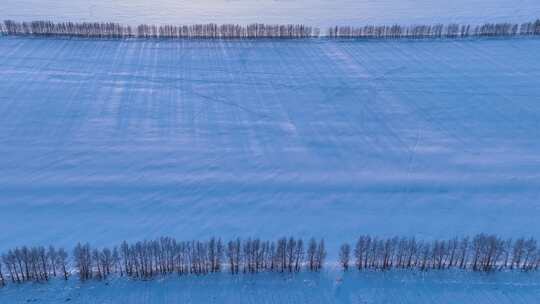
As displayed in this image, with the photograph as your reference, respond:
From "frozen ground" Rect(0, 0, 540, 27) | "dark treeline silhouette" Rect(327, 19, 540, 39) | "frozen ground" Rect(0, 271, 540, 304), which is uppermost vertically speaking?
"frozen ground" Rect(0, 0, 540, 27)

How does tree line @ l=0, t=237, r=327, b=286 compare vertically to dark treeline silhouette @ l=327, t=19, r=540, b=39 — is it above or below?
below

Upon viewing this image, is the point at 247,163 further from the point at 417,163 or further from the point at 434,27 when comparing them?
the point at 434,27

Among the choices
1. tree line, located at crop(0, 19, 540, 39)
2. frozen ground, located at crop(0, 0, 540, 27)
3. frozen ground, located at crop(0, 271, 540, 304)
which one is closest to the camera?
frozen ground, located at crop(0, 271, 540, 304)

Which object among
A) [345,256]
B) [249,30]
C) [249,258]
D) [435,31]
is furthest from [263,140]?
[435,31]

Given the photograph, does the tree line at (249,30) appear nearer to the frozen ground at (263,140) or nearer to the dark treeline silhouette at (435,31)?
the dark treeline silhouette at (435,31)

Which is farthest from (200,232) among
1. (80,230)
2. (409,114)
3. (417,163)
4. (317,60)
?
(317,60)

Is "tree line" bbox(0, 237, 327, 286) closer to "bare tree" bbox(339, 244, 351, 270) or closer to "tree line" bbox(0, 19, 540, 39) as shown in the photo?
"bare tree" bbox(339, 244, 351, 270)

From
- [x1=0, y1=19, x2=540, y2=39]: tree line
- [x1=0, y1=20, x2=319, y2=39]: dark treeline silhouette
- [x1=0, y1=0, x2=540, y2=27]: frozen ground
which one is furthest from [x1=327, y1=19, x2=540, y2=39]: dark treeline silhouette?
[x1=0, y1=0, x2=540, y2=27]: frozen ground
